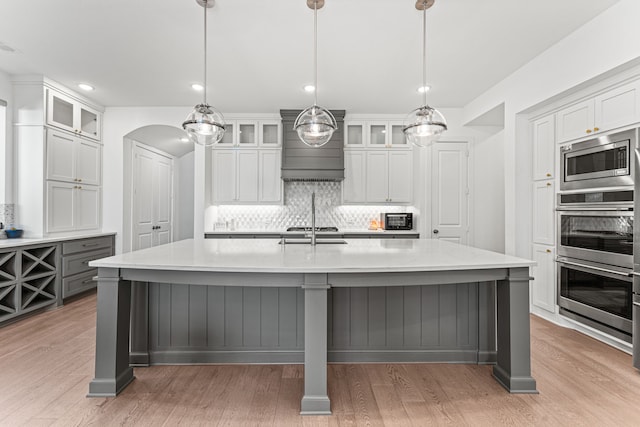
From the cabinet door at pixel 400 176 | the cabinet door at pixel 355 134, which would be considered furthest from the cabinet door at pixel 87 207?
the cabinet door at pixel 400 176

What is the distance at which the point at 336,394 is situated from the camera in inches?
84.0

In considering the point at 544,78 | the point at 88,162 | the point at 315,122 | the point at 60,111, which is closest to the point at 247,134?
the point at 88,162

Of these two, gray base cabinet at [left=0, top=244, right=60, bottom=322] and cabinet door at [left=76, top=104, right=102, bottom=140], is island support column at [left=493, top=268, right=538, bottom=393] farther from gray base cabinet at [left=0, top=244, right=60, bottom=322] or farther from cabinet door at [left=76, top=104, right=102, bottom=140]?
cabinet door at [left=76, top=104, right=102, bottom=140]

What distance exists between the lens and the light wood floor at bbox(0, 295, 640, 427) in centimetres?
188

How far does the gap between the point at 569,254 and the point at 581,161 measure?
2.90 ft

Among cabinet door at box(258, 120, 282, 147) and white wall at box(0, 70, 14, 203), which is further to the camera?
cabinet door at box(258, 120, 282, 147)

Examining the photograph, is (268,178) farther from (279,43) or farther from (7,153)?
(7,153)

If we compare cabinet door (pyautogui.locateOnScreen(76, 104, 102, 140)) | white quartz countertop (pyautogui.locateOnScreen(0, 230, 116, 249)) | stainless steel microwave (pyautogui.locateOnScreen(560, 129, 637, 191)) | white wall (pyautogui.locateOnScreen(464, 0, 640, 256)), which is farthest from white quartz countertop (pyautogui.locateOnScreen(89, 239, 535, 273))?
cabinet door (pyautogui.locateOnScreen(76, 104, 102, 140))

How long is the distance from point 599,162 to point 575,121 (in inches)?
21.7

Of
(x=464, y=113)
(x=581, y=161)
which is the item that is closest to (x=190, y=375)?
(x=581, y=161)

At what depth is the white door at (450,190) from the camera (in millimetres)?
5277

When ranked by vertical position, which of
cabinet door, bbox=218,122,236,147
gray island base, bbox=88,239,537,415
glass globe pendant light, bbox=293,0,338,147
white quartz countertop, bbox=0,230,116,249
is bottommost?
gray island base, bbox=88,239,537,415

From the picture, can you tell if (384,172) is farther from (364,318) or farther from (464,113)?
(364,318)

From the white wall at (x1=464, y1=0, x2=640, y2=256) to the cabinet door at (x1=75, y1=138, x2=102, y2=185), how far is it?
5.54 meters
